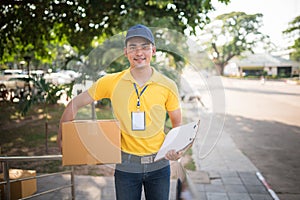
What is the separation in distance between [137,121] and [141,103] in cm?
10

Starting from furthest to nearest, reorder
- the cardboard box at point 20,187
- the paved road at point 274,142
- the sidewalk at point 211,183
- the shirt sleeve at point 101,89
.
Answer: the paved road at point 274,142, the sidewalk at point 211,183, the cardboard box at point 20,187, the shirt sleeve at point 101,89

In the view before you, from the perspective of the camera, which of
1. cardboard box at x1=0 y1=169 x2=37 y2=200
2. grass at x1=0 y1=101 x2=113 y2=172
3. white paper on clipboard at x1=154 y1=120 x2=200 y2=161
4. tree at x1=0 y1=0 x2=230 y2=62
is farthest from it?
tree at x1=0 y1=0 x2=230 y2=62

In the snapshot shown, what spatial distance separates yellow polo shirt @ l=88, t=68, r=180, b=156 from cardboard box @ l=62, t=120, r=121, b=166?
7 centimetres

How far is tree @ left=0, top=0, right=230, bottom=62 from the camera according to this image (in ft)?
20.6

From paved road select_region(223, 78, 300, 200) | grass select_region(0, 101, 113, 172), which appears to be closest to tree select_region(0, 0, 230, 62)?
paved road select_region(223, 78, 300, 200)

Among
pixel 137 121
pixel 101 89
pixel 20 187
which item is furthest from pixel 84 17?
pixel 137 121

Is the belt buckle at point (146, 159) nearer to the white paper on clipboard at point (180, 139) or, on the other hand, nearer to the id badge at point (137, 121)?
the white paper on clipboard at point (180, 139)

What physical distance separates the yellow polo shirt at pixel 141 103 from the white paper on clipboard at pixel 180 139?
99 millimetres

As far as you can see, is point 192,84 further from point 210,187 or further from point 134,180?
point 210,187

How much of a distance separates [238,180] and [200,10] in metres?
3.47

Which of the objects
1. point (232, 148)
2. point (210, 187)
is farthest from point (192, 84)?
point (232, 148)

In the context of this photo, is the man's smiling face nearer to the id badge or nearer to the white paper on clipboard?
the id badge

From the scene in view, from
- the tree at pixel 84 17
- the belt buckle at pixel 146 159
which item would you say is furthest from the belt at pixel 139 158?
the tree at pixel 84 17

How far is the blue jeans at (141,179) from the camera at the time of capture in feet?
6.00
